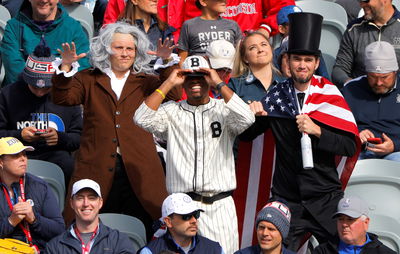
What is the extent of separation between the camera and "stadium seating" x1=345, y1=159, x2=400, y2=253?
8.41 meters

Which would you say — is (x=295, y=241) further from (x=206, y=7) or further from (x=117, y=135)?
(x=206, y=7)

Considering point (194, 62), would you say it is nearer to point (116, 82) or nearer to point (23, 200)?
point (116, 82)

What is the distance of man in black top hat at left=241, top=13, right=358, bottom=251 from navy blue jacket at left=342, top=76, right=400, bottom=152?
3.87ft

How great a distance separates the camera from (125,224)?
788 cm

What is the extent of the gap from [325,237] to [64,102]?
7.14ft

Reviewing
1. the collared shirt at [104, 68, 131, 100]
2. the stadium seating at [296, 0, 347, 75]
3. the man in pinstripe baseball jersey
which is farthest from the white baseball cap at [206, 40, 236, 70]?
the stadium seating at [296, 0, 347, 75]

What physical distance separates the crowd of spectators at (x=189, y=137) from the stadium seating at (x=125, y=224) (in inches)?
5.2

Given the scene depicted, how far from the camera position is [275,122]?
7895mm

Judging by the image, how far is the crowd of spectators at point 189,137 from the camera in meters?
7.46

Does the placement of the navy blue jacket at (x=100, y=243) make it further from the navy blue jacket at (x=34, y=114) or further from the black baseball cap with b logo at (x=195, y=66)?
the navy blue jacket at (x=34, y=114)

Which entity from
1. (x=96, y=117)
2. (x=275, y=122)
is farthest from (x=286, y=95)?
(x=96, y=117)

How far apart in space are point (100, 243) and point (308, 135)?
167cm

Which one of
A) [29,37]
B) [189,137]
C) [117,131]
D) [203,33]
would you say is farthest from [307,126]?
[29,37]

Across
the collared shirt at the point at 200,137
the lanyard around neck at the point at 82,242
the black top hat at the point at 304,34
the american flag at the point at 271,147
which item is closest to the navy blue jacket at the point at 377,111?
the american flag at the point at 271,147
